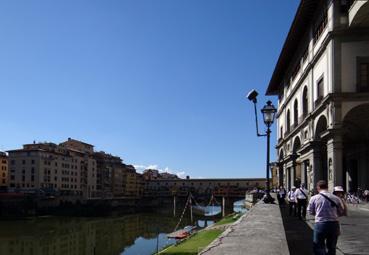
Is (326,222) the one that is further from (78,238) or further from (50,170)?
(50,170)

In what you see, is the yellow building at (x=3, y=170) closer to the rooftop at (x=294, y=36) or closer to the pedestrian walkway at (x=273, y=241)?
the rooftop at (x=294, y=36)

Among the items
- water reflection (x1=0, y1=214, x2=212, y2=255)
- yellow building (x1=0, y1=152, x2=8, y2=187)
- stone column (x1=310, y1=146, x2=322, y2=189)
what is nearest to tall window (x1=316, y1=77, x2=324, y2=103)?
stone column (x1=310, y1=146, x2=322, y2=189)

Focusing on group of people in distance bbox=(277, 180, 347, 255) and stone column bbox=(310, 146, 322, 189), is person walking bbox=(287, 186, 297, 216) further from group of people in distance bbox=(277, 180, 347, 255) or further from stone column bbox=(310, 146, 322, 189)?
stone column bbox=(310, 146, 322, 189)

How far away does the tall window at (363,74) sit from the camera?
35031 mm

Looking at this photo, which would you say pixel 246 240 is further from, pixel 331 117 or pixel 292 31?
pixel 292 31

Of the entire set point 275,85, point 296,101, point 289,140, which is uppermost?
point 275,85

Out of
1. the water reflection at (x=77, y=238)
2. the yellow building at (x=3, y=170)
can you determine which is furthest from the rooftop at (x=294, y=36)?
the yellow building at (x=3, y=170)

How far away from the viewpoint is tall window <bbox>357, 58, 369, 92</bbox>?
35.0m

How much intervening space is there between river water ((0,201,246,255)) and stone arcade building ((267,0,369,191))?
1891 centimetres

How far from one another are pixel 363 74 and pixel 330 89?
236 centimetres

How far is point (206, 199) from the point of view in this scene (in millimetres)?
168625

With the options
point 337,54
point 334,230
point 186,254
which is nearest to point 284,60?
point 337,54

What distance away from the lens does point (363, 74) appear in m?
35.2

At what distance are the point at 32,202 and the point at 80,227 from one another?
1116 inches
